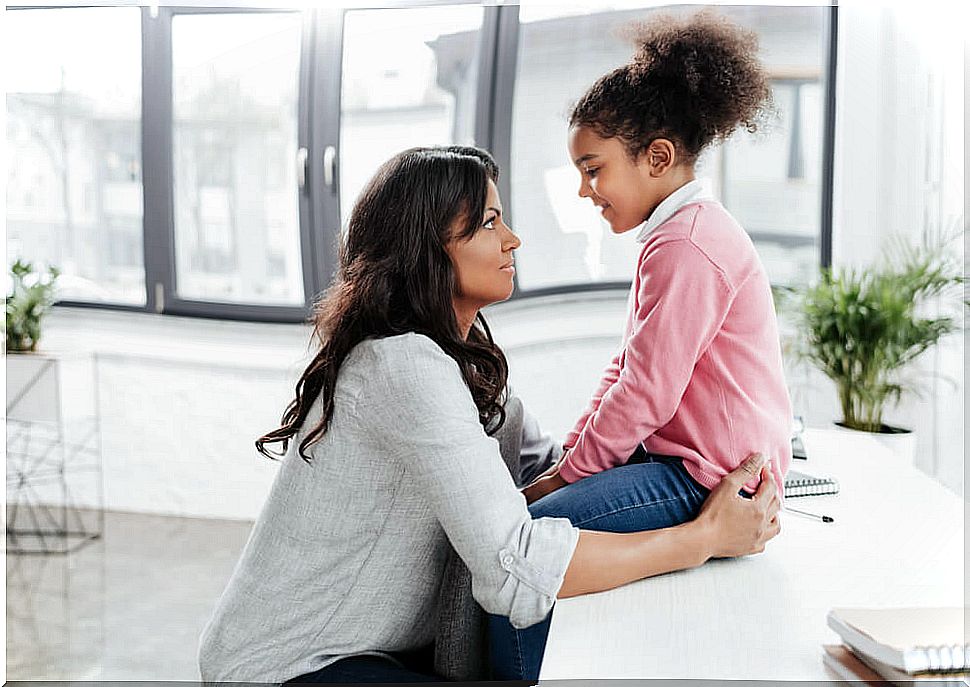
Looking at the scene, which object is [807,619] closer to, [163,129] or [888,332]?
[888,332]

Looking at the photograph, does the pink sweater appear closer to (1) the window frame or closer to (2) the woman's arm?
(2) the woman's arm

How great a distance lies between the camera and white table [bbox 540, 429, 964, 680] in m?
1.05

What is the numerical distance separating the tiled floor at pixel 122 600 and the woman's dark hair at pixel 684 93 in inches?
64.4

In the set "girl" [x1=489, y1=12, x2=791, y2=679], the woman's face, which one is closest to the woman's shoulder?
the woman's face

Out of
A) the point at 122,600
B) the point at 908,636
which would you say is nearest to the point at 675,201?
the point at 908,636

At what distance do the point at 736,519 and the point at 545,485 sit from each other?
0.30 metres

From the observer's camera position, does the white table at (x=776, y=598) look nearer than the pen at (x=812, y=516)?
Yes

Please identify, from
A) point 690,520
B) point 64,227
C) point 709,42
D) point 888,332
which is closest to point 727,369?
point 690,520

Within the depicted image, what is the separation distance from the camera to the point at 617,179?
162cm

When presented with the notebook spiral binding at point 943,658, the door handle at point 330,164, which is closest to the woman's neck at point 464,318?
the notebook spiral binding at point 943,658

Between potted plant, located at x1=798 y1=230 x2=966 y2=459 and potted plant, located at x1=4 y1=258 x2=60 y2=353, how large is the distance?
2489mm

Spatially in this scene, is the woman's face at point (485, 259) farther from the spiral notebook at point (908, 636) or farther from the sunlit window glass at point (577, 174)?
the sunlit window glass at point (577, 174)

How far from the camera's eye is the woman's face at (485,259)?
4.36ft

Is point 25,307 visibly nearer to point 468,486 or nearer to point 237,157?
point 237,157
